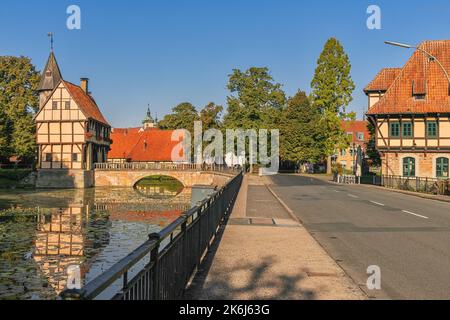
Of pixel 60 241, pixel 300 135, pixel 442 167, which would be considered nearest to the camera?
pixel 60 241

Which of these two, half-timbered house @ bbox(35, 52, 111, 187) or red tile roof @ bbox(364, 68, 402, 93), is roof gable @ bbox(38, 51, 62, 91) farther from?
red tile roof @ bbox(364, 68, 402, 93)

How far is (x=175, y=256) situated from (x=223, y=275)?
81.4 inches

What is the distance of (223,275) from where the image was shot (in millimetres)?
7586

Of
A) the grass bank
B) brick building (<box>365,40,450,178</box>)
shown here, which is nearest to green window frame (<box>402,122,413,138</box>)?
brick building (<box>365,40,450,178</box>)

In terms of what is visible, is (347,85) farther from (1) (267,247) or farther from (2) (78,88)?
(1) (267,247)

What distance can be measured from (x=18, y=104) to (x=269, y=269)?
6220cm

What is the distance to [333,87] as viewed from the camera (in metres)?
60.8

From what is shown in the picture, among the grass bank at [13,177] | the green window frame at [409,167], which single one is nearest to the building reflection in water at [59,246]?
the green window frame at [409,167]

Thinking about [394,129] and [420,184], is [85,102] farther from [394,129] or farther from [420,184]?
[420,184]

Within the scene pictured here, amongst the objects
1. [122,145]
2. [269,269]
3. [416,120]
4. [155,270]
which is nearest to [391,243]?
[269,269]

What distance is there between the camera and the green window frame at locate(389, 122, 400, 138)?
137ft

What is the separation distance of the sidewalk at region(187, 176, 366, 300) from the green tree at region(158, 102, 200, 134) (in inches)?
2456

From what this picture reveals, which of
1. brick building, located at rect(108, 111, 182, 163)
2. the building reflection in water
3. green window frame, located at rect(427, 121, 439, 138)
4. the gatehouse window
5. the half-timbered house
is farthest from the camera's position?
brick building, located at rect(108, 111, 182, 163)

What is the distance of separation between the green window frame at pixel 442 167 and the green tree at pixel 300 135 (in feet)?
108
